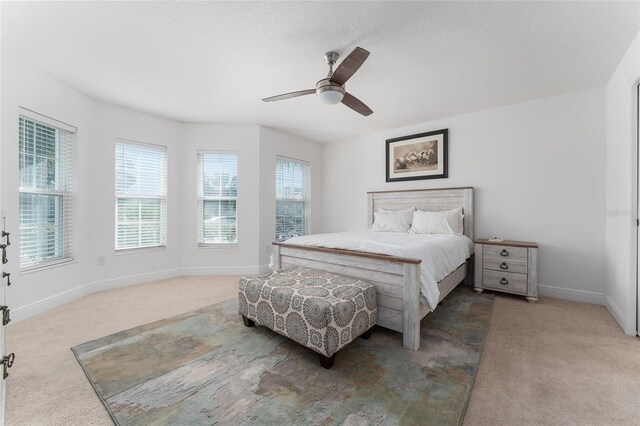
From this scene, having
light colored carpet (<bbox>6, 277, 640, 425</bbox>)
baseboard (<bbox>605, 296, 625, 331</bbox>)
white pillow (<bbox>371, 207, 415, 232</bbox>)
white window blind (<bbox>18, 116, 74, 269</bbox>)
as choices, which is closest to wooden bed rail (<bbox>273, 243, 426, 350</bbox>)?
light colored carpet (<bbox>6, 277, 640, 425</bbox>)

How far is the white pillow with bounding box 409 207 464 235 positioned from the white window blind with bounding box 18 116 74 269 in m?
4.58

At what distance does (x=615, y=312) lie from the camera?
268cm

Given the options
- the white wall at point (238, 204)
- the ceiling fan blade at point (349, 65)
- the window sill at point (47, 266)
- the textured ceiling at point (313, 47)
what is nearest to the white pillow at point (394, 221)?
the textured ceiling at point (313, 47)

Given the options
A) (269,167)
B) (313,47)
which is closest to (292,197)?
(269,167)

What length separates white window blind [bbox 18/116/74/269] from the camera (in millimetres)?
2797

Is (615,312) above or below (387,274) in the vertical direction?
below

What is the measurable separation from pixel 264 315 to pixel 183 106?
10.3ft

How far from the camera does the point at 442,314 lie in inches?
110

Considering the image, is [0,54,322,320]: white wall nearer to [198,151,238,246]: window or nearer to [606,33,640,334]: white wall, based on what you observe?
[198,151,238,246]: window

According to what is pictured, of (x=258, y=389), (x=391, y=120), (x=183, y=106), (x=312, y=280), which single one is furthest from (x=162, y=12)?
(x=391, y=120)

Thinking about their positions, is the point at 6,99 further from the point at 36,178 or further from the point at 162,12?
the point at 162,12

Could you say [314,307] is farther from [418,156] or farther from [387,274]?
[418,156]

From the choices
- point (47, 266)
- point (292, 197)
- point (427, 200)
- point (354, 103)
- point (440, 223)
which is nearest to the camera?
point (354, 103)

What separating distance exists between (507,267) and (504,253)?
0.18 metres
